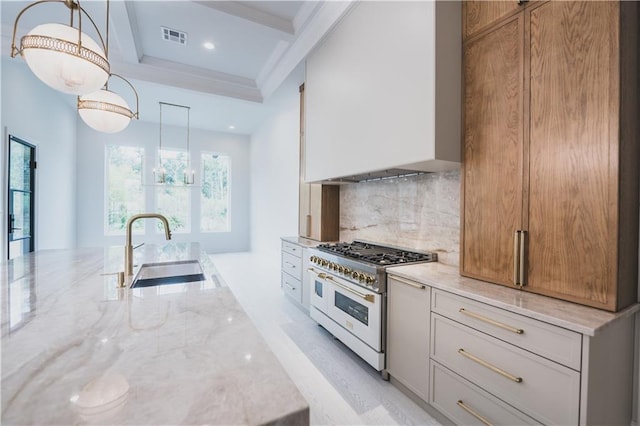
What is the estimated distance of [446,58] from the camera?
195cm

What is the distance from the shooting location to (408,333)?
2.03 meters

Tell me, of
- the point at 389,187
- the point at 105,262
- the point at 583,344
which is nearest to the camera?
the point at 583,344

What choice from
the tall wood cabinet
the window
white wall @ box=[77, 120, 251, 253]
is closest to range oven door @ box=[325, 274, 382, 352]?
the tall wood cabinet

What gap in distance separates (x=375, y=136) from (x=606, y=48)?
55.1 inches

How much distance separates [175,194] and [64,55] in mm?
6329

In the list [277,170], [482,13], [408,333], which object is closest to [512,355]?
[408,333]

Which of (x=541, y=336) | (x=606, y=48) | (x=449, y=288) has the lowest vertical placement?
(x=541, y=336)

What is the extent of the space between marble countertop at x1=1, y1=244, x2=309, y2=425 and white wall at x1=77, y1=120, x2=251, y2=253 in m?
6.26

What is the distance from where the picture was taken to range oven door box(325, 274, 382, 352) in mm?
2246

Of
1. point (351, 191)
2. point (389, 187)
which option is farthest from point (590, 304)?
point (351, 191)

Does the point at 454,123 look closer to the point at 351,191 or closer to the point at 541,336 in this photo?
the point at 541,336

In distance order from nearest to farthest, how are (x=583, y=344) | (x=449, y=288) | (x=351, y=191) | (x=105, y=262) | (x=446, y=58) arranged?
(x=583, y=344)
(x=449, y=288)
(x=446, y=58)
(x=105, y=262)
(x=351, y=191)

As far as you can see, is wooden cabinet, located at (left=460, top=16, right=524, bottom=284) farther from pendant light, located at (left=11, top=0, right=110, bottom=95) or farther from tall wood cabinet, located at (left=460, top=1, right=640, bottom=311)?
pendant light, located at (left=11, top=0, right=110, bottom=95)

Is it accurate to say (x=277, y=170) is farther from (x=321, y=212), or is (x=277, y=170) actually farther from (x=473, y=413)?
(x=473, y=413)
